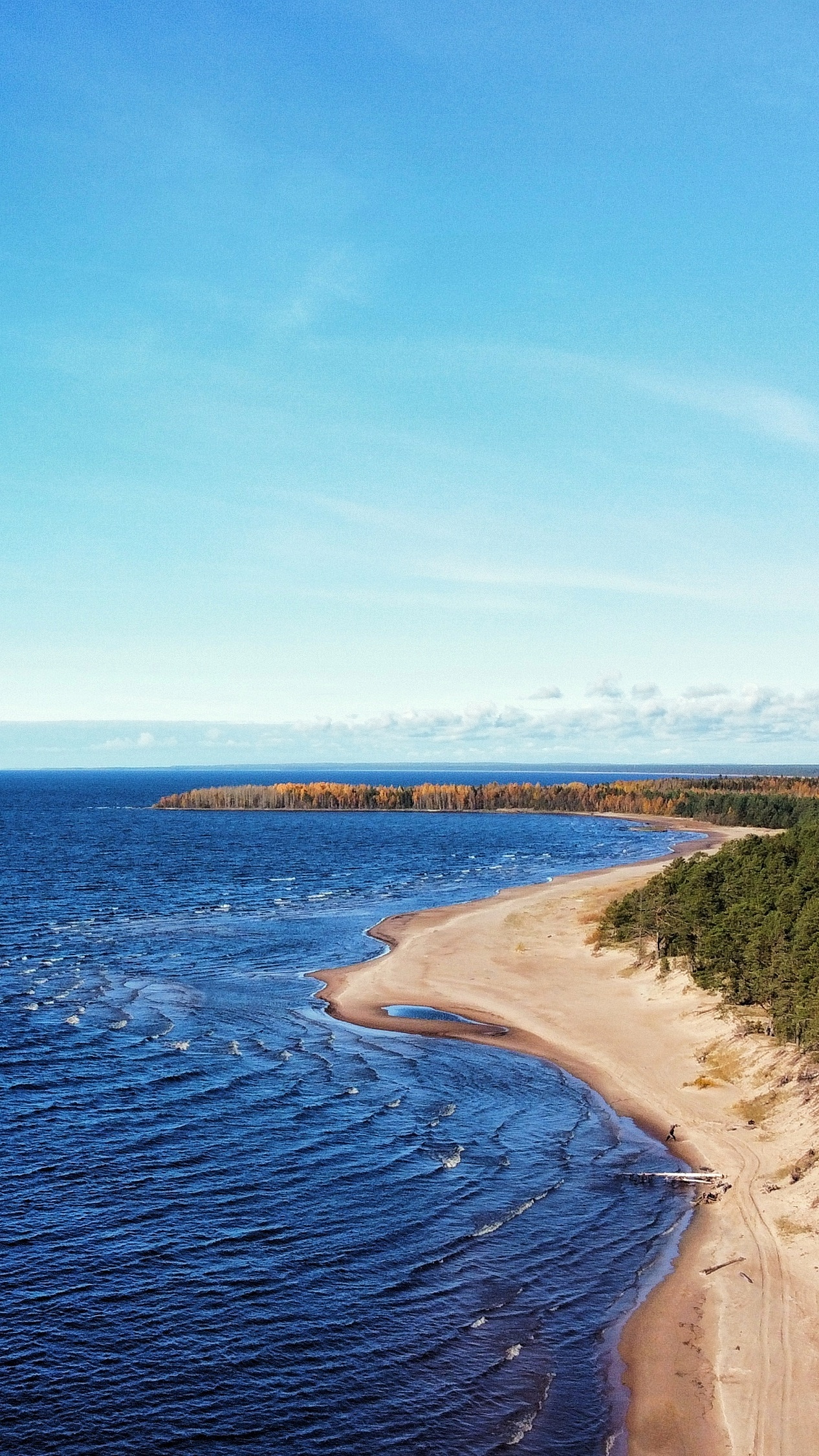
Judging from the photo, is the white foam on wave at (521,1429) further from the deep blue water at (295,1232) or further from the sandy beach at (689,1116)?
the sandy beach at (689,1116)

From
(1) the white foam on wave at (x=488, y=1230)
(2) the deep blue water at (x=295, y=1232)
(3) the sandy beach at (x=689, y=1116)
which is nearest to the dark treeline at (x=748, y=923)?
(3) the sandy beach at (x=689, y=1116)

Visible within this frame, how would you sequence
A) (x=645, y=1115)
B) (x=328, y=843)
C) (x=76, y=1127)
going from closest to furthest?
(x=76, y=1127) < (x=645, y=1115) < (x=328, y=843)

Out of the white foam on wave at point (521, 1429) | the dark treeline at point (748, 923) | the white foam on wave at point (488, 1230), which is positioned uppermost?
the dark treeline at point (748, 923)

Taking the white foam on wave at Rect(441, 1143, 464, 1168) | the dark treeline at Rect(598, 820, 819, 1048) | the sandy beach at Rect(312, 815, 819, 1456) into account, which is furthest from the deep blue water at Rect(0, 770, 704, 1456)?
the dark treeline at Rect(598, 820, 819, 1048)

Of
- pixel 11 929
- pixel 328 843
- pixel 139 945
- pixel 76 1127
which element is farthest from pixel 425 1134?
pixel 328 843

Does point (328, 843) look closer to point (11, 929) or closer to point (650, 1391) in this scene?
point (11, 929)

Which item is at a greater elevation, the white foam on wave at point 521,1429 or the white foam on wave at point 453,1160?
the white foam on wave at point 521,1429

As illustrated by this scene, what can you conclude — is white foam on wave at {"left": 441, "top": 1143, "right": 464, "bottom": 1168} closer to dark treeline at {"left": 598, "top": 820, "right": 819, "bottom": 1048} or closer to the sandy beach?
the sandy beach

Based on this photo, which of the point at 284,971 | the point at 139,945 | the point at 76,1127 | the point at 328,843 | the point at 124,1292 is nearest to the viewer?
the point at 124,1292
